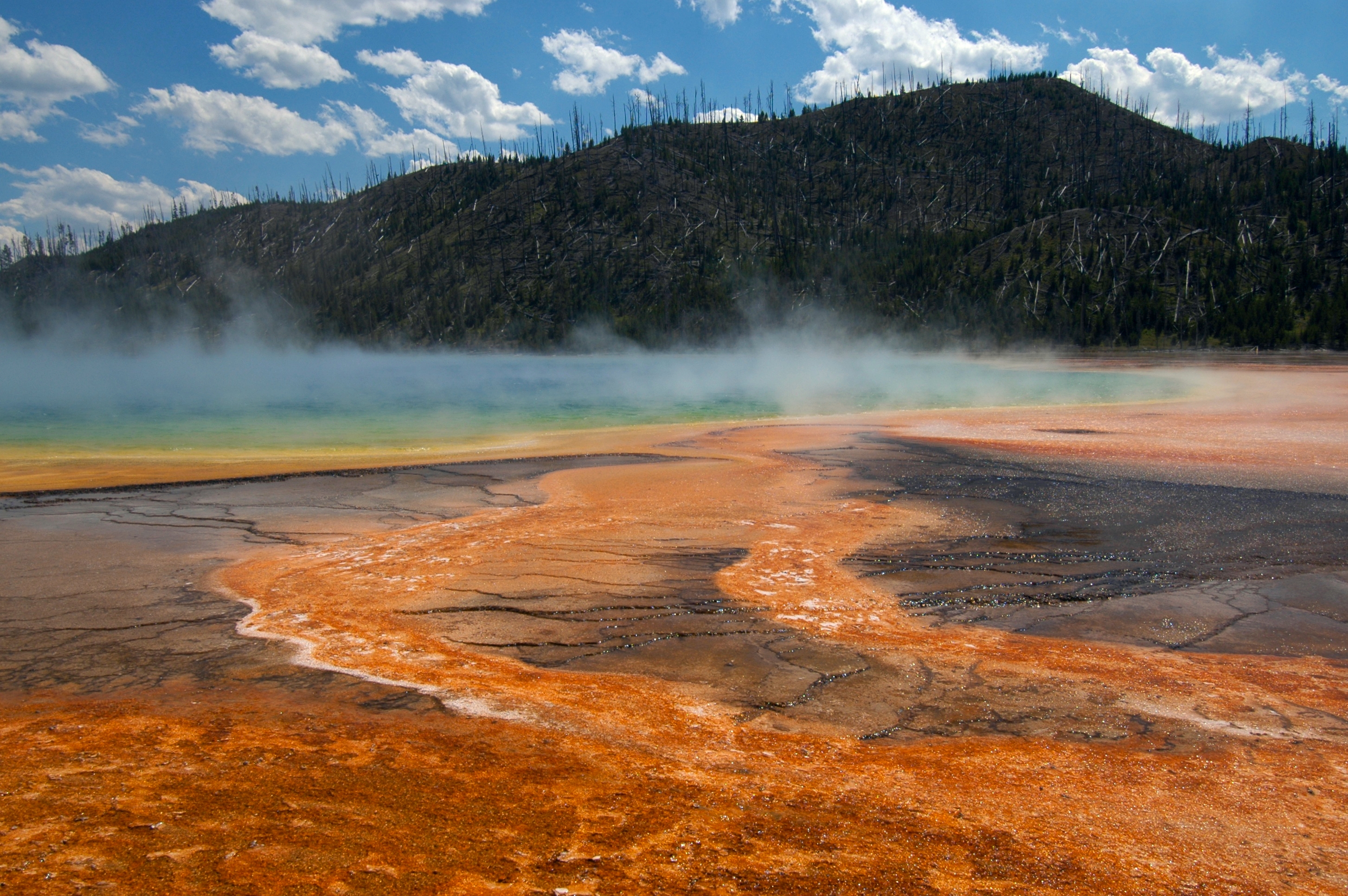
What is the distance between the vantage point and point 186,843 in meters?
3.38

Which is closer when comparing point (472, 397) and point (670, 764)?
point (670, 764)

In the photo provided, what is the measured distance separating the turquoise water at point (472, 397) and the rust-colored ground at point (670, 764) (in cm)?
1650

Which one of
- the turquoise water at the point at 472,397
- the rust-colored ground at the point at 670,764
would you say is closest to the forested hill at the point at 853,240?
the turquoise water at the point at 472,397

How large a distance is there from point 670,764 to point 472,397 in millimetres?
42158

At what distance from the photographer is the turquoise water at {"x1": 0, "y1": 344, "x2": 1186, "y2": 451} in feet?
85.8

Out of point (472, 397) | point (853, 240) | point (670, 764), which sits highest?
point (853, 240)

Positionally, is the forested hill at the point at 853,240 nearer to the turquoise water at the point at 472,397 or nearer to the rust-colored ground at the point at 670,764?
the turquoise water at the point at 472,397

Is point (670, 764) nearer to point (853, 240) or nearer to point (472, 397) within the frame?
point (472, 397)

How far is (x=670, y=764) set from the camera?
4293mm

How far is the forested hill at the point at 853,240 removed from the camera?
90.5 meters

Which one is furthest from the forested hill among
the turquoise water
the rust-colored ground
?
the rust-colored ground

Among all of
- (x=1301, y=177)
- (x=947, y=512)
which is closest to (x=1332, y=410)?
(x=947, y=512)

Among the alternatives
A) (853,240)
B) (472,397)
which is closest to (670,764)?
(472,397)

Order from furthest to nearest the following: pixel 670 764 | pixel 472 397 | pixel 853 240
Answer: pixel 853 240 → pixel 472 397 → pixel 670 764
